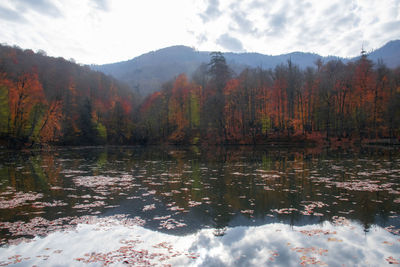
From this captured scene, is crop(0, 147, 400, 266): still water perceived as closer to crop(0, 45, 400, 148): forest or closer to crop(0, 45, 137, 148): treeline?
crop(0, 45, 137, 148): treeline

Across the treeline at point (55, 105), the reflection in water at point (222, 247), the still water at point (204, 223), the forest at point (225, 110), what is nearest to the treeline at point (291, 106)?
the forest at point (225, 110)

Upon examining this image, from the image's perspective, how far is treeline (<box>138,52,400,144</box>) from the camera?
56.8 m

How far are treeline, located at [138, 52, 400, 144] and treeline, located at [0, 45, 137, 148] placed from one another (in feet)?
77.6

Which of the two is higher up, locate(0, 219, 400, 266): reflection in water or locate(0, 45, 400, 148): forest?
locate(0, 45, 400, 148): forest

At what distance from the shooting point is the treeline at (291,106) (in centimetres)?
5681

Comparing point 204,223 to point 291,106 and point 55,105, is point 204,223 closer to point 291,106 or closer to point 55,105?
point 55,105

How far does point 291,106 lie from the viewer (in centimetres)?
6725

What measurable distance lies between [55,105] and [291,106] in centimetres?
6032

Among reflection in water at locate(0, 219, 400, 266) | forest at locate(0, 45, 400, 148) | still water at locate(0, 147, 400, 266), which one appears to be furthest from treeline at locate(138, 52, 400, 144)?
reflection in water at locate(0, 219, 400, 266)

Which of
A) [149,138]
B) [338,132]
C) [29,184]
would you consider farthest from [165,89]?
[29,184]

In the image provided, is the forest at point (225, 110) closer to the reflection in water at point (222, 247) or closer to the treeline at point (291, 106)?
the treeline at point (291, 106)

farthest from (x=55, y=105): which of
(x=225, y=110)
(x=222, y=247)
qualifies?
(x=222, y=247)

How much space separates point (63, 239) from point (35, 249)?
0.86 m

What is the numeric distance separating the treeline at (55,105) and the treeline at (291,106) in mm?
23648
